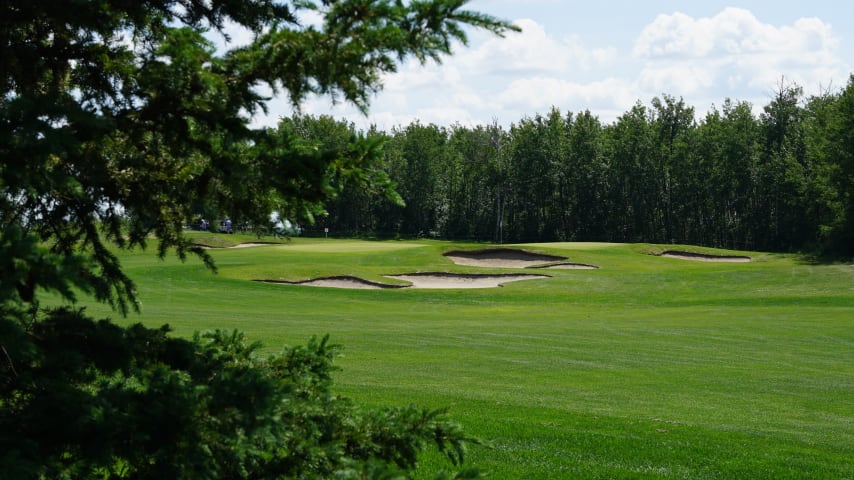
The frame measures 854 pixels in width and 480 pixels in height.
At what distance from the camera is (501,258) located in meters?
Answer: 50.2

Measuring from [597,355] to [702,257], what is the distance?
42.1 m

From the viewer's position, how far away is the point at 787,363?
16.9 metres

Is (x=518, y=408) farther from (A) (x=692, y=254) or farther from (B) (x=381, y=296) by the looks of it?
(A) (x=692, y=254)

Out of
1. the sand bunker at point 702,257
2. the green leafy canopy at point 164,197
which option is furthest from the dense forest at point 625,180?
the green leafy canopy at point 164,197

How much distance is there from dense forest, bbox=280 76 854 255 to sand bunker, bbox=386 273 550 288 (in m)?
31.3

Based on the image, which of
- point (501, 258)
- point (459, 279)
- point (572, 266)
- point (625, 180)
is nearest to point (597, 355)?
point (459, 279)

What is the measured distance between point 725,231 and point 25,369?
277 feet

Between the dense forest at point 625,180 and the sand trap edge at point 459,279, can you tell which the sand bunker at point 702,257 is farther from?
the sand trap edge at point 459,279

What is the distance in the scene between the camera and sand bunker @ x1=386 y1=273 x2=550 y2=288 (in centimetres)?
3928

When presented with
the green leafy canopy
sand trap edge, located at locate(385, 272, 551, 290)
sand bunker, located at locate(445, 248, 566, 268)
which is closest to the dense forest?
sand bunker, located at locate(445, 248, 566, 268)

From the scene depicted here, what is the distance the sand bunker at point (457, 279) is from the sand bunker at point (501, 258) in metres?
6.61

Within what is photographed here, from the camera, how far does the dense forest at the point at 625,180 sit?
74000 millimetres

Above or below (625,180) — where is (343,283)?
below

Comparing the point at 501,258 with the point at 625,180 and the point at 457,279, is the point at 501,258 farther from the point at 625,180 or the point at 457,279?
the point at 625,180
